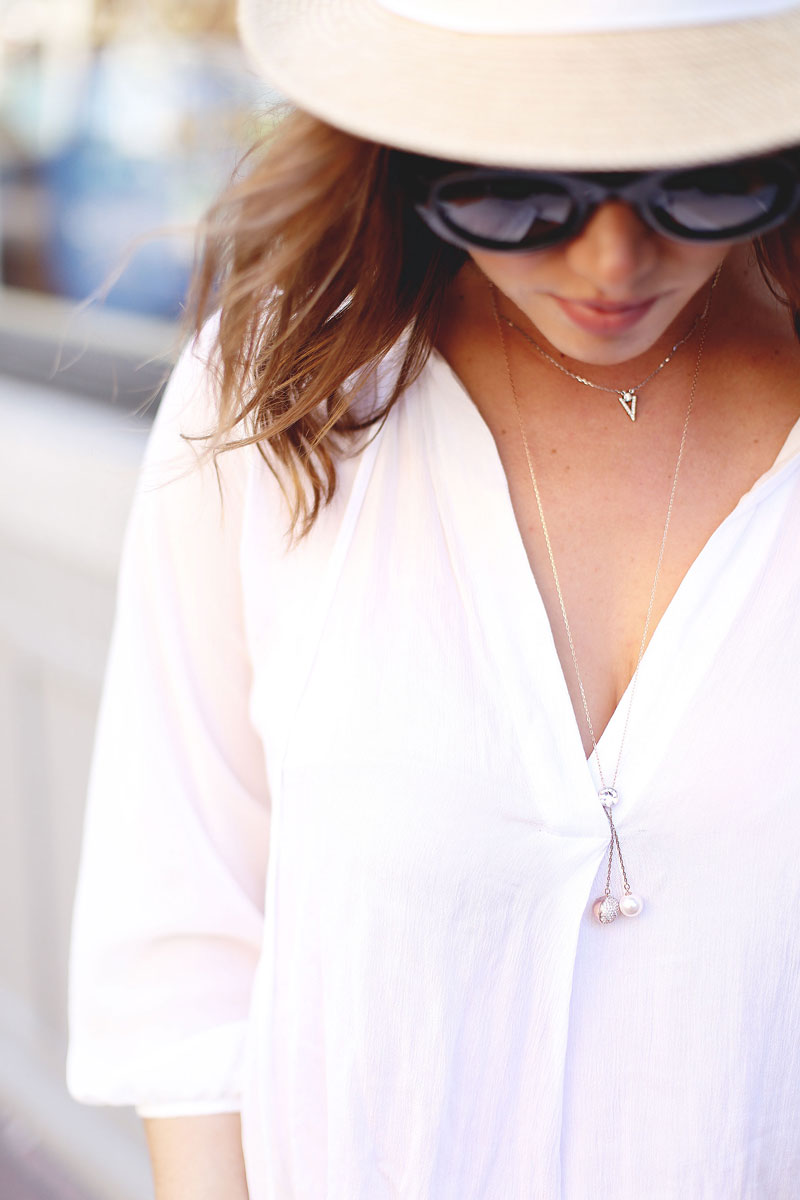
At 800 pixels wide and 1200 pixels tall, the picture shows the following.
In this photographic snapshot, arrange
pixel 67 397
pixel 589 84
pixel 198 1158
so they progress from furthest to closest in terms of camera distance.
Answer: pixel 67 397
pixel 198 1158
pixel 589 84

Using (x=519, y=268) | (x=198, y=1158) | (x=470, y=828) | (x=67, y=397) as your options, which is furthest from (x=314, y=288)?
(x=67, y=397)

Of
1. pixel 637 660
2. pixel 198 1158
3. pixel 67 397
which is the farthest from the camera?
pixel 67 397

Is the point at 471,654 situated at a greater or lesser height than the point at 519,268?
lesser

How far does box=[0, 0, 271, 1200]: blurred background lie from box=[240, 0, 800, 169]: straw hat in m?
1.09

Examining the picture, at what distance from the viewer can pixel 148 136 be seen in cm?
205

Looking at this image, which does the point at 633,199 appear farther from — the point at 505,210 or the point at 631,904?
the point at 631,904

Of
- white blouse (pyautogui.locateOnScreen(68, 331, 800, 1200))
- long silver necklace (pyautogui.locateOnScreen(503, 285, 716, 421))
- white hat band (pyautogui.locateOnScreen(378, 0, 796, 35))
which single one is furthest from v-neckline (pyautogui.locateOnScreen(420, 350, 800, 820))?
white hat band (pyautogui.locateOnScreen(378, 0, 796, 35))

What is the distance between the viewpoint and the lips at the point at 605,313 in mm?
746

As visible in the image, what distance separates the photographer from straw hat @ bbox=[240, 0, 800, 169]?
60cm

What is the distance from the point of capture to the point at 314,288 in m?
0.86

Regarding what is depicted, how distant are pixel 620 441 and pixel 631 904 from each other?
0.36 m

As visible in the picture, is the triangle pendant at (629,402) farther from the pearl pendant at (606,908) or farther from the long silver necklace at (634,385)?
the pearl pendant at (606,908)

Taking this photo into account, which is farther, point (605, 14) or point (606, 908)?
point (606, 908)

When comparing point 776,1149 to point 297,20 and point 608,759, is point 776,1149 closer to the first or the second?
point 608,759
